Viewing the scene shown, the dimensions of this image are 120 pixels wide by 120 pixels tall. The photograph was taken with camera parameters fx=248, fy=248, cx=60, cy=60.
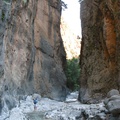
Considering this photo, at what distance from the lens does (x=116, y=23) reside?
20.7m

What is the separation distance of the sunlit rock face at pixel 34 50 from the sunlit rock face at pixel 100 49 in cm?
530

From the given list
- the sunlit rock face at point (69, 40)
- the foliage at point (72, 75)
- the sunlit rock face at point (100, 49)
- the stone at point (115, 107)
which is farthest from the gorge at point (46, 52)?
the sunlit rock face at point (69, 40)

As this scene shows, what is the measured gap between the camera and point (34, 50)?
90.7 ft

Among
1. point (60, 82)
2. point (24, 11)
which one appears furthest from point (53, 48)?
point (24, 11)

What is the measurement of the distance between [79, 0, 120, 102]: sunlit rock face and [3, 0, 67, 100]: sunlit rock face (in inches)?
209

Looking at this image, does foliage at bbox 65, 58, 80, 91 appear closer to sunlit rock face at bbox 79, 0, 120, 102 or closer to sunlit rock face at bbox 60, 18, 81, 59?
sunlit rock face at bbox 79, 0, 120, 102

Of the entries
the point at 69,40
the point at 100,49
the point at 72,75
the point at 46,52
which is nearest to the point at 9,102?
the point at 100,49

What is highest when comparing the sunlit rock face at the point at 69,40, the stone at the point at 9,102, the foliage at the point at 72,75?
the sunlit rock face at the point at 69,40

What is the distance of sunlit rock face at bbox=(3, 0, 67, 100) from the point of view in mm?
20031

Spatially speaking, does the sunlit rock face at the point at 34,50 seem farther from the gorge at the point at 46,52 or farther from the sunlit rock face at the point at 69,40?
the sunlit rock face at the point at 69,40

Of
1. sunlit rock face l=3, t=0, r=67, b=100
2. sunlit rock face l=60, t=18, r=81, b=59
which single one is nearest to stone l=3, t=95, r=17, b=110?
sunlit rock face l=3, t=0, r=67, b=100

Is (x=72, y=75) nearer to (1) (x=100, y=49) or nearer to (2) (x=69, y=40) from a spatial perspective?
(1) (x=100, y=49)

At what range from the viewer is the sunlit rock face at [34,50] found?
2003 cm

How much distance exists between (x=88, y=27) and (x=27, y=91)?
9.41m
